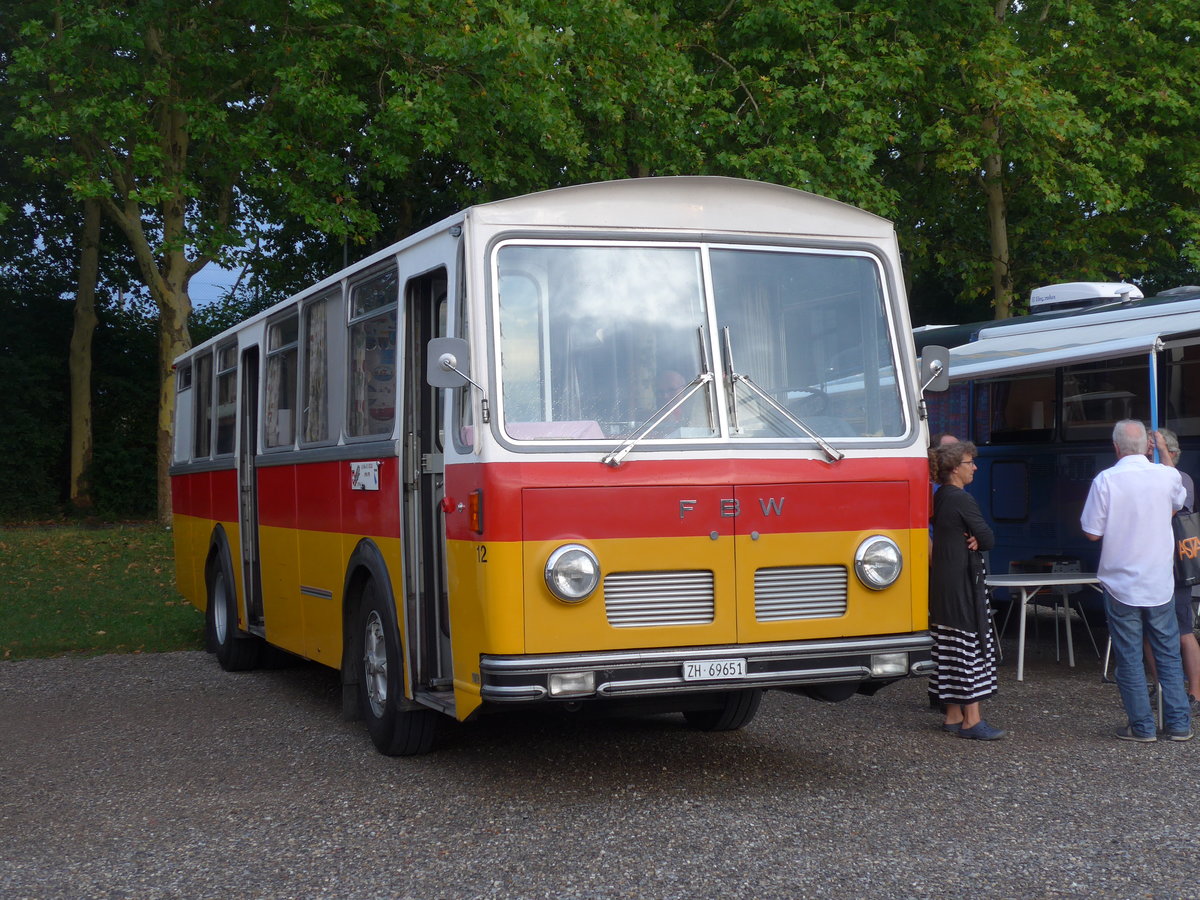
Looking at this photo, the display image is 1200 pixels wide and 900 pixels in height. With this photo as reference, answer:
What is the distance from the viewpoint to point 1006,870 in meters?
5.55

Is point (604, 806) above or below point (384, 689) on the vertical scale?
below

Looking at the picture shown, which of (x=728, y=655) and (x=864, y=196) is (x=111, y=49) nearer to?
(x=864, y=196)

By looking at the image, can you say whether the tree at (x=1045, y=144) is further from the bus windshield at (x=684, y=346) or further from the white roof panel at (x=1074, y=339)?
the bus windshield at (x=684, y=346)

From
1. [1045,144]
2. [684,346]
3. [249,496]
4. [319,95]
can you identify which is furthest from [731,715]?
[1045,144]

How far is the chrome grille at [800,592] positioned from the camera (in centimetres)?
674

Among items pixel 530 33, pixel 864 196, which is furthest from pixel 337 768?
pixel 864 196

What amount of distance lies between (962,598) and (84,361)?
24.4 m

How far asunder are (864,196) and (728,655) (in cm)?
1318

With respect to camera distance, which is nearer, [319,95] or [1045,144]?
[319,95]

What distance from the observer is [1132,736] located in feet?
26.4

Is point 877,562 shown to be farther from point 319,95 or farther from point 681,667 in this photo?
point 319,95

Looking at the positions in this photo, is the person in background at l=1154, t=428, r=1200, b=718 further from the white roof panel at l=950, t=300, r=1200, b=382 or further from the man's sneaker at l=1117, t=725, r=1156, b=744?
the white roof panel at l=950, t=300, r=1200, b=382

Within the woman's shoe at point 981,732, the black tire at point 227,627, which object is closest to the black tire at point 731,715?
the woman's shoe at point 981,732

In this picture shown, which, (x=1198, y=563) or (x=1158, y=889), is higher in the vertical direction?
(x=1198, y=563)
